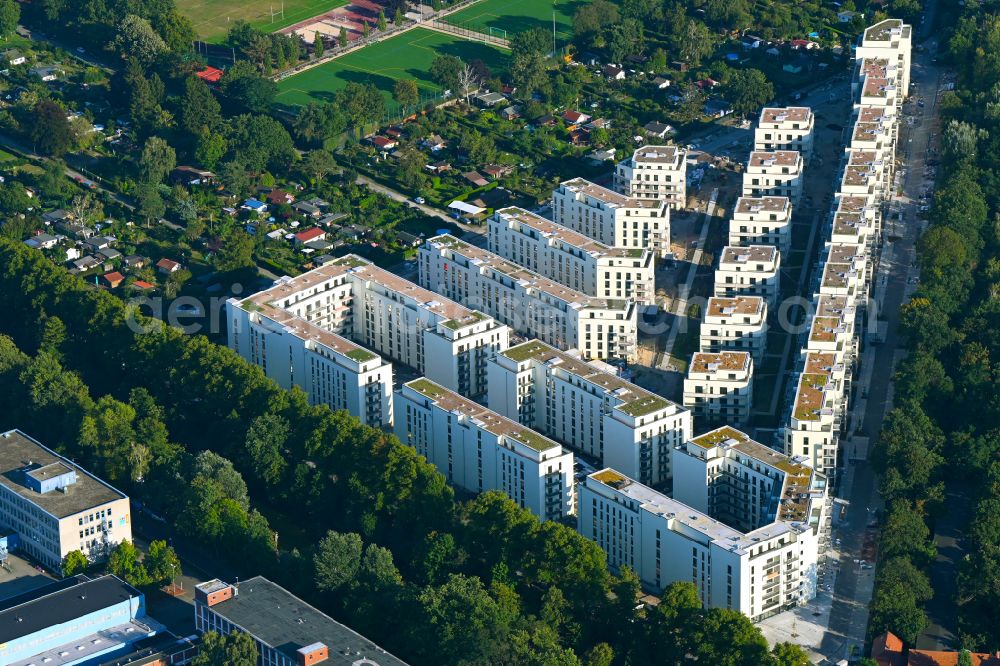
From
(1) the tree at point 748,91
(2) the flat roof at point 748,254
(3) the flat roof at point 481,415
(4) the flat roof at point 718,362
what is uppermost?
(1) the tree at point 748,91

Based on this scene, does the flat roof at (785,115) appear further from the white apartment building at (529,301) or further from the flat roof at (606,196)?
the white apartment building at (529,301)

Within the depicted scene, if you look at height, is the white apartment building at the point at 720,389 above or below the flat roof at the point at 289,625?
above

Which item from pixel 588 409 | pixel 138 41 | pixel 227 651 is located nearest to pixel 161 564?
pixel 227 651

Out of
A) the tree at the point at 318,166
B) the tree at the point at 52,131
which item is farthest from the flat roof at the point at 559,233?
A: the tree at the point at 52,131

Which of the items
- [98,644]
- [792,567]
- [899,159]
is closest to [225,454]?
[98,644]

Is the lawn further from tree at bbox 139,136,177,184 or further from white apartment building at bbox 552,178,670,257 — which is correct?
white apartment building at bbox 552,178,670,257

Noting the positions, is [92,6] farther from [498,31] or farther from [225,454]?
[225,454]

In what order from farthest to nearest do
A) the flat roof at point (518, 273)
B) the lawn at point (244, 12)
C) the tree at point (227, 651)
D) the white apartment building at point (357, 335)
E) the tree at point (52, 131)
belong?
the lawn at point (244, 12)
the tree at point (52, 131)
the flat roof at point (518, 273)
the white apartment building at point (357, 335)
the tree at point (227, 651)

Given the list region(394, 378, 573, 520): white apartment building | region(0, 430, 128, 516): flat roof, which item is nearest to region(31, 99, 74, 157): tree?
region(0, 430, 128, 516): flat roof

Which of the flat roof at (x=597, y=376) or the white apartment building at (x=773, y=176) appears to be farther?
the white apartment building at (x=773, y=176)
